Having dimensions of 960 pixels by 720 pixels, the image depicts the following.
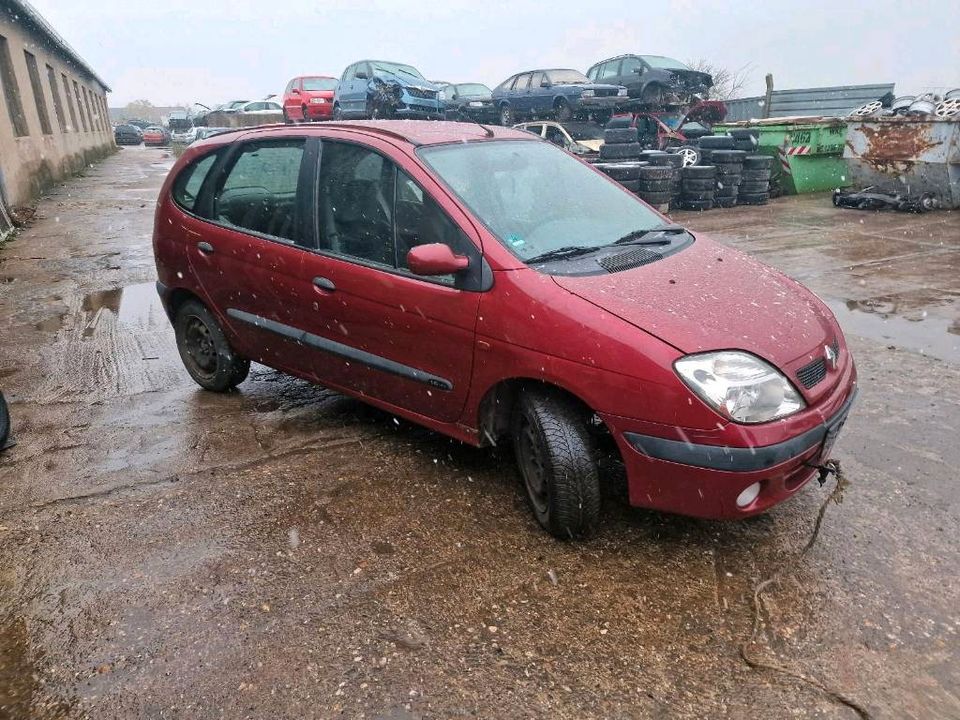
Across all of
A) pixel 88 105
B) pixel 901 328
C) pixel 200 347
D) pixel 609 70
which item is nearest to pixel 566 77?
pixel 609 70

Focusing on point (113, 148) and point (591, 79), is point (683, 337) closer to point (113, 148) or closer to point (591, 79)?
point (591, 79)

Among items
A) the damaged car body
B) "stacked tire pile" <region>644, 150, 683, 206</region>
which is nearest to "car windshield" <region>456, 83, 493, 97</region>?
the damaged car body

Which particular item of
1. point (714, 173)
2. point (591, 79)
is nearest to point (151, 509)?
point (714, 173)

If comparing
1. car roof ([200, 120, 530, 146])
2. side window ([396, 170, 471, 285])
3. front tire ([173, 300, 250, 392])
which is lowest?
front tire ([173, 300, 250, 392])

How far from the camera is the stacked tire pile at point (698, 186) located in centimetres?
1277

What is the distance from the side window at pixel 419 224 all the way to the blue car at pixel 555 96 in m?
14.6

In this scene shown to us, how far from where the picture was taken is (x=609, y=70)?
1792cm

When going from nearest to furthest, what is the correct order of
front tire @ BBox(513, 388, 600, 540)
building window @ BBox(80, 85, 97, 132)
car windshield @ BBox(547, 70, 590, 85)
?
1. front tire @ BBox(513, 388, 600, 540)
2. car windshield @ BBox(547, 70, 590, 85)
3. building window @ BBox(80, 85, 97, 132)

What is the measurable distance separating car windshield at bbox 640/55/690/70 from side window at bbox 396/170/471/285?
15.7 metres

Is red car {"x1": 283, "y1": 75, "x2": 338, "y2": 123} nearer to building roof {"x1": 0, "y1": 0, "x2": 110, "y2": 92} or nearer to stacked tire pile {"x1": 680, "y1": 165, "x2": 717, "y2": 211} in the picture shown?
building roof {"x1": 0, "y1": 0, "x2": 110, "y2": 92}

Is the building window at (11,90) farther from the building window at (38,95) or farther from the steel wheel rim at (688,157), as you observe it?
the steel wheel rim at (688,157)

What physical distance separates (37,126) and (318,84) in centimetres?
917

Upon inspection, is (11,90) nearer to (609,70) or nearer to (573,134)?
(573,134)

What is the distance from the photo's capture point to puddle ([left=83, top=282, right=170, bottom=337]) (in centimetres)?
636
